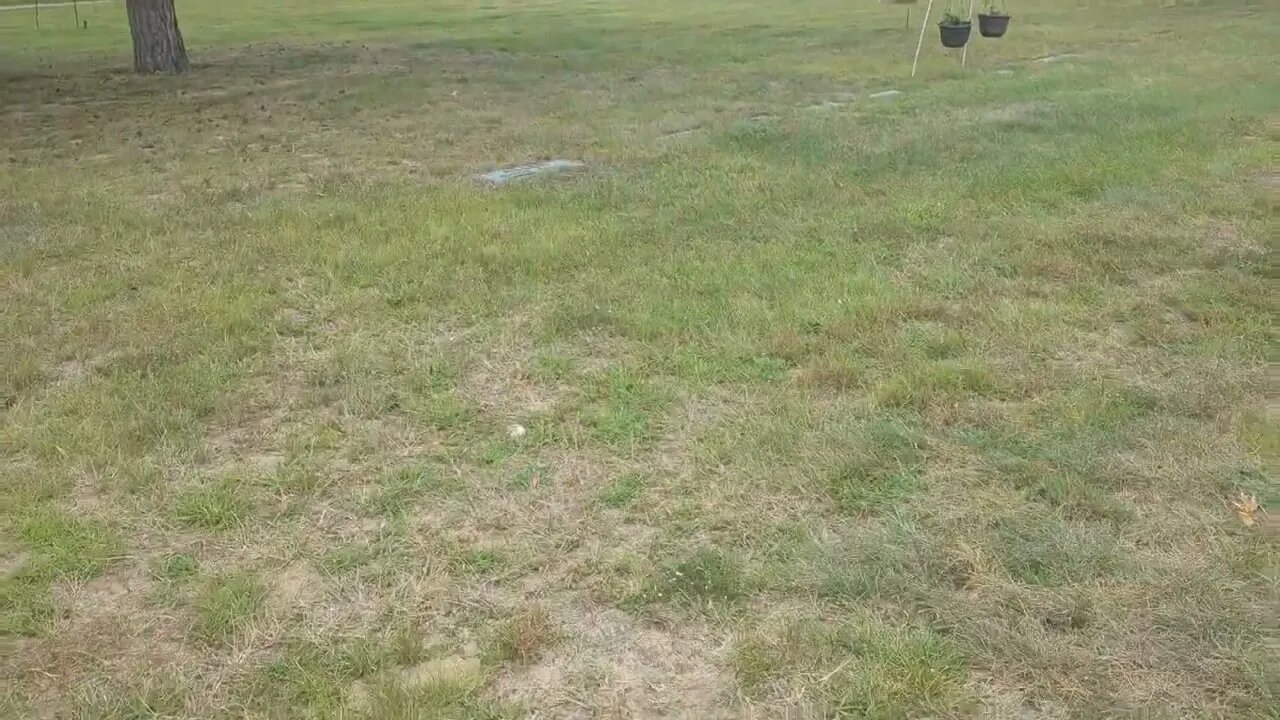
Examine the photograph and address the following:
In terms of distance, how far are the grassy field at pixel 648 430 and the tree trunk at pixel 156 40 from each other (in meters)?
4.81

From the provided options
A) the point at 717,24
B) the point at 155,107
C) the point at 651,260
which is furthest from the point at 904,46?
the point at 651,260

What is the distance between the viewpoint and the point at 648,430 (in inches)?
134

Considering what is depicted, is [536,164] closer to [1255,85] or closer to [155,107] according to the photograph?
[155,107]

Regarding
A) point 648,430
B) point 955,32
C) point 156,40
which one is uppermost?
point 156,40

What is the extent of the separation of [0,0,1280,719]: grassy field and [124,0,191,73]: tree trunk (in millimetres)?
4809

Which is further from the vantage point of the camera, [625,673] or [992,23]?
[992,23]

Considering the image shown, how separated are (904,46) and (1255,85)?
5527mm

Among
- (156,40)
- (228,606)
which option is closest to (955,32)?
(156,40)

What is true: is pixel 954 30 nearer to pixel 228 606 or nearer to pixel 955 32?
pixel 955 32

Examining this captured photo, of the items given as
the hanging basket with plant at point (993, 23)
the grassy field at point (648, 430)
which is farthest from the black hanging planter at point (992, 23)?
the grassy field at point (648, 430)

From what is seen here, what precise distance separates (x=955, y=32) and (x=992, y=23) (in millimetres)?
735

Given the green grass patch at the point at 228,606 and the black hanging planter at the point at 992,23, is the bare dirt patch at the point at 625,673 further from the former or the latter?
the black hanging planter at the point at 992,23

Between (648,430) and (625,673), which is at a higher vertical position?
(648,430)

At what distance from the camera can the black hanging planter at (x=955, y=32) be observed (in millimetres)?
11031
